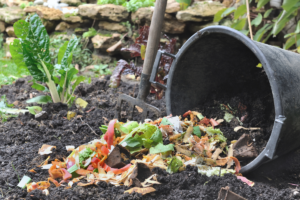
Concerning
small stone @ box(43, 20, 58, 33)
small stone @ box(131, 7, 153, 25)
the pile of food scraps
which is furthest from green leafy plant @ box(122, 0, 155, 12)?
the pile of food scraps

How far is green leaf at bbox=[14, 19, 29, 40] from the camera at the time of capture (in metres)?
2.05

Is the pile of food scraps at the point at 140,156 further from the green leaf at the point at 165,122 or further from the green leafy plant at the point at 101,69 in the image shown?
the green leafy plant at the point at 101,69

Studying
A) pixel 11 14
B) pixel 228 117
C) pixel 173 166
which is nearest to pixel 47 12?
pixel 11 14

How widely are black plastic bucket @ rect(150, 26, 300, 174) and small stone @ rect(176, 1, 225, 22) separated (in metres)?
1.83

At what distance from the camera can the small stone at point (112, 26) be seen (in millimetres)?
4098

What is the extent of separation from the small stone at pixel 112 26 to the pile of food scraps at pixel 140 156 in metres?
2.83

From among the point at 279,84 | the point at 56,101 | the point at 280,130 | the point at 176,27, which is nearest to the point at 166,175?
the point at 280,130

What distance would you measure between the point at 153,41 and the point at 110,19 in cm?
242

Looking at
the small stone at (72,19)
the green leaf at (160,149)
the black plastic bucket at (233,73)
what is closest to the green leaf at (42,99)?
the black plastic bucket at (233,73)

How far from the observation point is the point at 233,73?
1919 millimetres

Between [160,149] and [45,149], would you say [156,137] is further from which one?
[45,149]

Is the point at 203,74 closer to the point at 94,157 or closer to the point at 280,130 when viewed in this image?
the point at 280,130

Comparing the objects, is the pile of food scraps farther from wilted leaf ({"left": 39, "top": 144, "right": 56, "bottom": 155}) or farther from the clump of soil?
the clump of soil

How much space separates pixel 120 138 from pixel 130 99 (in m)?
0.59
